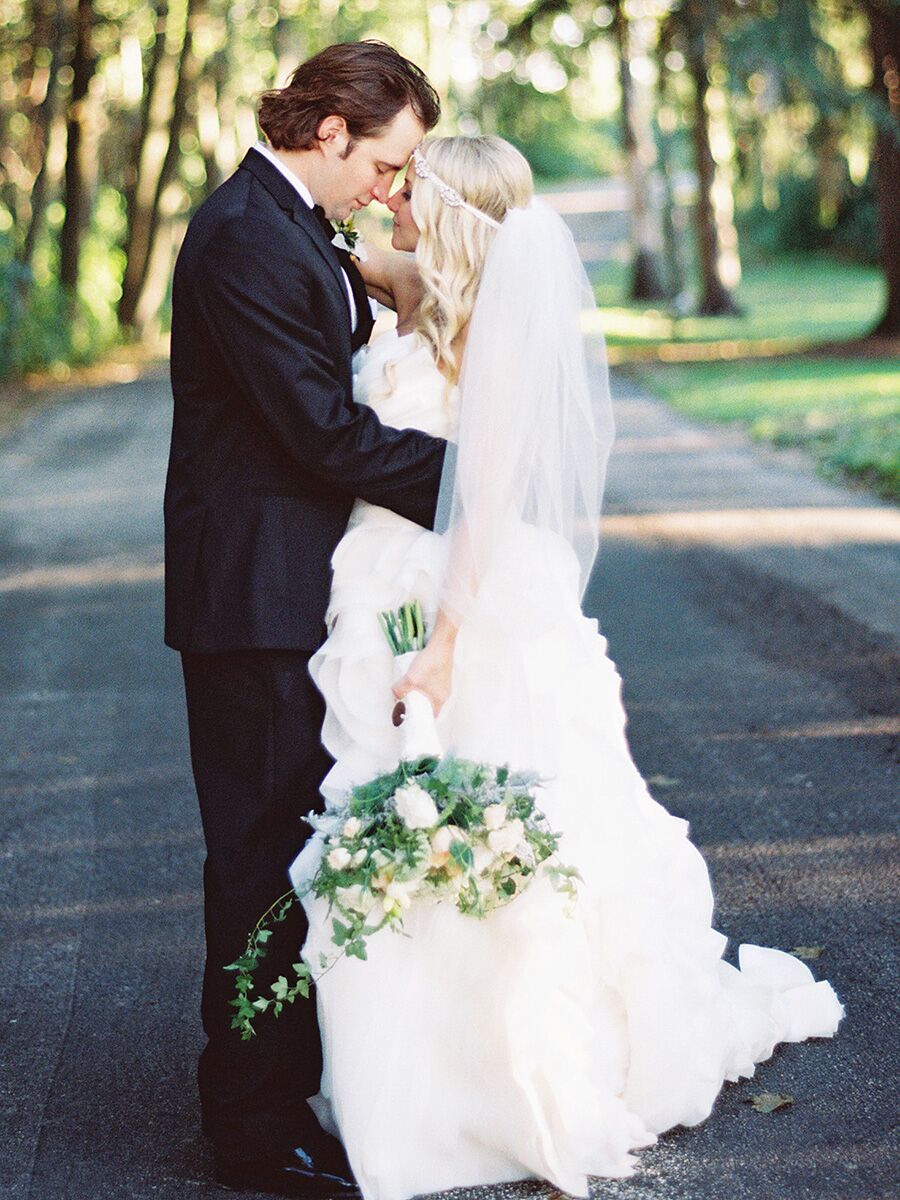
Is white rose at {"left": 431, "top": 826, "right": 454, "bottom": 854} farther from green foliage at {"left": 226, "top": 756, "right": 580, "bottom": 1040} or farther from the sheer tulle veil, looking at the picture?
the sheer tulle veil

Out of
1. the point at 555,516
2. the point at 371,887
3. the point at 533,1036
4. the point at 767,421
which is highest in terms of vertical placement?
the point at 555,516

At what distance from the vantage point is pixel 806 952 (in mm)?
4793

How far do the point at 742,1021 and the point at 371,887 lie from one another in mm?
1311

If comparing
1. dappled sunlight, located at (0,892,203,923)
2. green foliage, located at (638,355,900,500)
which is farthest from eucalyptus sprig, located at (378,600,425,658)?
green foliage, located at (638,355,900,500)

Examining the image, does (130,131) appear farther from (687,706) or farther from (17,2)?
(687,706)

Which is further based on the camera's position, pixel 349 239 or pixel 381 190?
pixel 349 239

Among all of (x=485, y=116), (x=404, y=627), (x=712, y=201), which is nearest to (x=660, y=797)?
(x=404, y=627)

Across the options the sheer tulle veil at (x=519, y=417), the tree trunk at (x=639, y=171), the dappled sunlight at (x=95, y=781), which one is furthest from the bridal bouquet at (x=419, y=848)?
the tree trunk at (x=639, y=171)

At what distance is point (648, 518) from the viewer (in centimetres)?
1277

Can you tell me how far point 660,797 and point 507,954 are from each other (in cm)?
286

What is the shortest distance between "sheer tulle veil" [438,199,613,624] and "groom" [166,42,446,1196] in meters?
0.12

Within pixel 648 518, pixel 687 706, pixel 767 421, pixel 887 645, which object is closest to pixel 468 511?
pixel 687 706

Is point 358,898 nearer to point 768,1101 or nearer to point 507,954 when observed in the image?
point 507,954

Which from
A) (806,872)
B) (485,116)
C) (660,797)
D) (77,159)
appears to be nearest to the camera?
(806,872)
